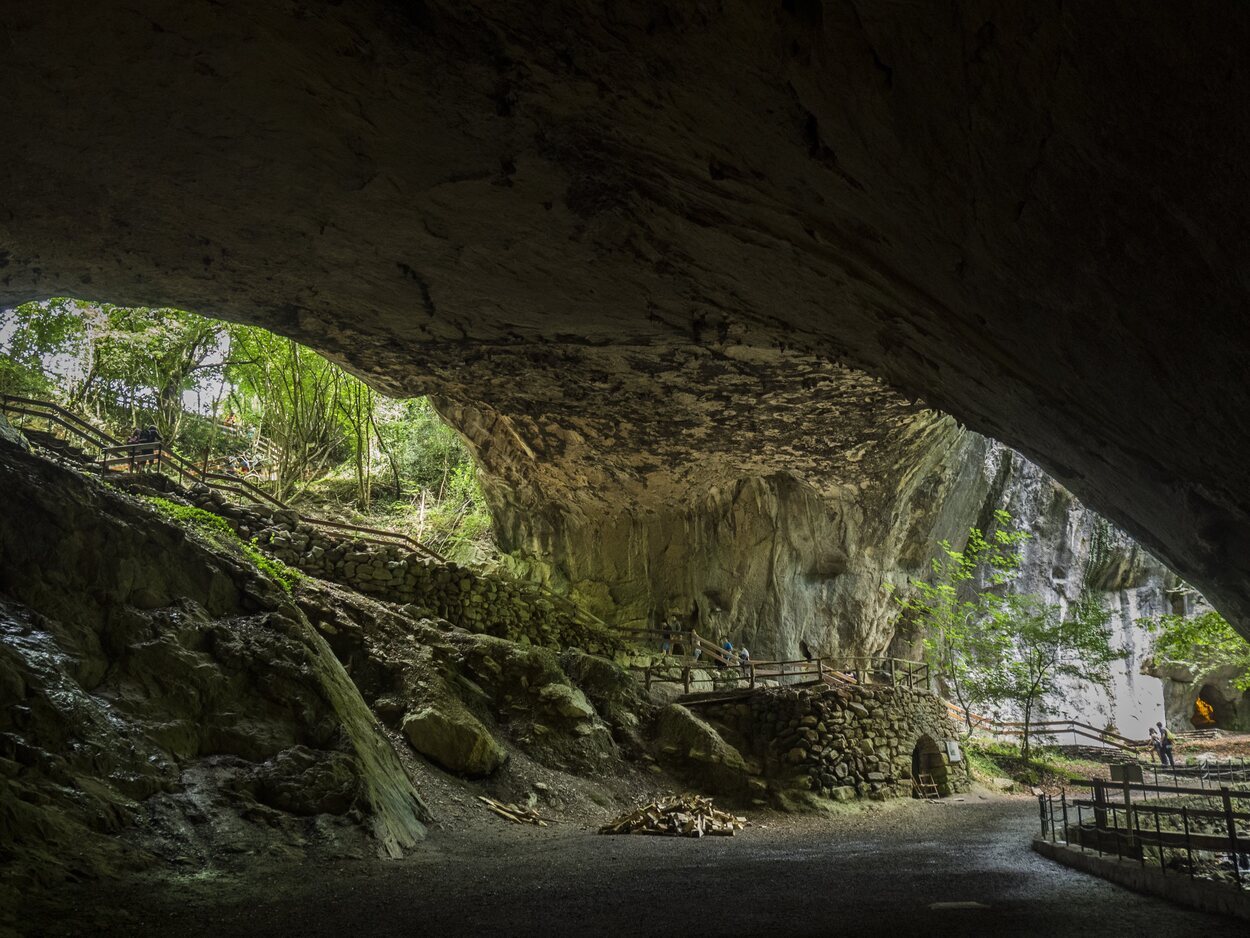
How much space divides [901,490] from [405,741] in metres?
13.4

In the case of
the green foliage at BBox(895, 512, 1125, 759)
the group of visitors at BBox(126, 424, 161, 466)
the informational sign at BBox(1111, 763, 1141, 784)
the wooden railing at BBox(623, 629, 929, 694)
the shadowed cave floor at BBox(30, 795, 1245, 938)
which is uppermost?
the group of visitors at BBox(126, 424, 161, 466)

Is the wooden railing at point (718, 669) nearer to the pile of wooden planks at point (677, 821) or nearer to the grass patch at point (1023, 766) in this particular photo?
the grass patch at point (1023, 766)

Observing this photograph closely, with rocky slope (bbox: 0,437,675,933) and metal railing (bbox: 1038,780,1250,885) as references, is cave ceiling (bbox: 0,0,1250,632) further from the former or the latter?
rocky slope (bbox: 0,437,675,933)

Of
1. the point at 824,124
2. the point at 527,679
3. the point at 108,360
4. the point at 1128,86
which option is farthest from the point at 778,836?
the point at 108,360

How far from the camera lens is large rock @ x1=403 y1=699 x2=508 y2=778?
35.4ft

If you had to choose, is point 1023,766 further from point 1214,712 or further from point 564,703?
point 1214,712

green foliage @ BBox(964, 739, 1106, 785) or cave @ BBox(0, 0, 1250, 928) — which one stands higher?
cave @ BBox(0, 0, 1250, 928)

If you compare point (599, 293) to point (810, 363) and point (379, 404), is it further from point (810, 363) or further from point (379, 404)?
point (379, 404)

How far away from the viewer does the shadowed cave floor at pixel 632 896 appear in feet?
15.7

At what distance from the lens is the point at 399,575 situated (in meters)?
15.6

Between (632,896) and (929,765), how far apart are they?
12325mm

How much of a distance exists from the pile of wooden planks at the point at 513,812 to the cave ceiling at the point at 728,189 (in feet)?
20.5

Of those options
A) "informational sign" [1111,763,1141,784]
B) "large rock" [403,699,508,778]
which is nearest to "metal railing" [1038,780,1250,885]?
"informational sign" [1111,763,1141,784]

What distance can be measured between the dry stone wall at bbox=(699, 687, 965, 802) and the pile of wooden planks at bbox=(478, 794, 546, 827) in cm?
489
